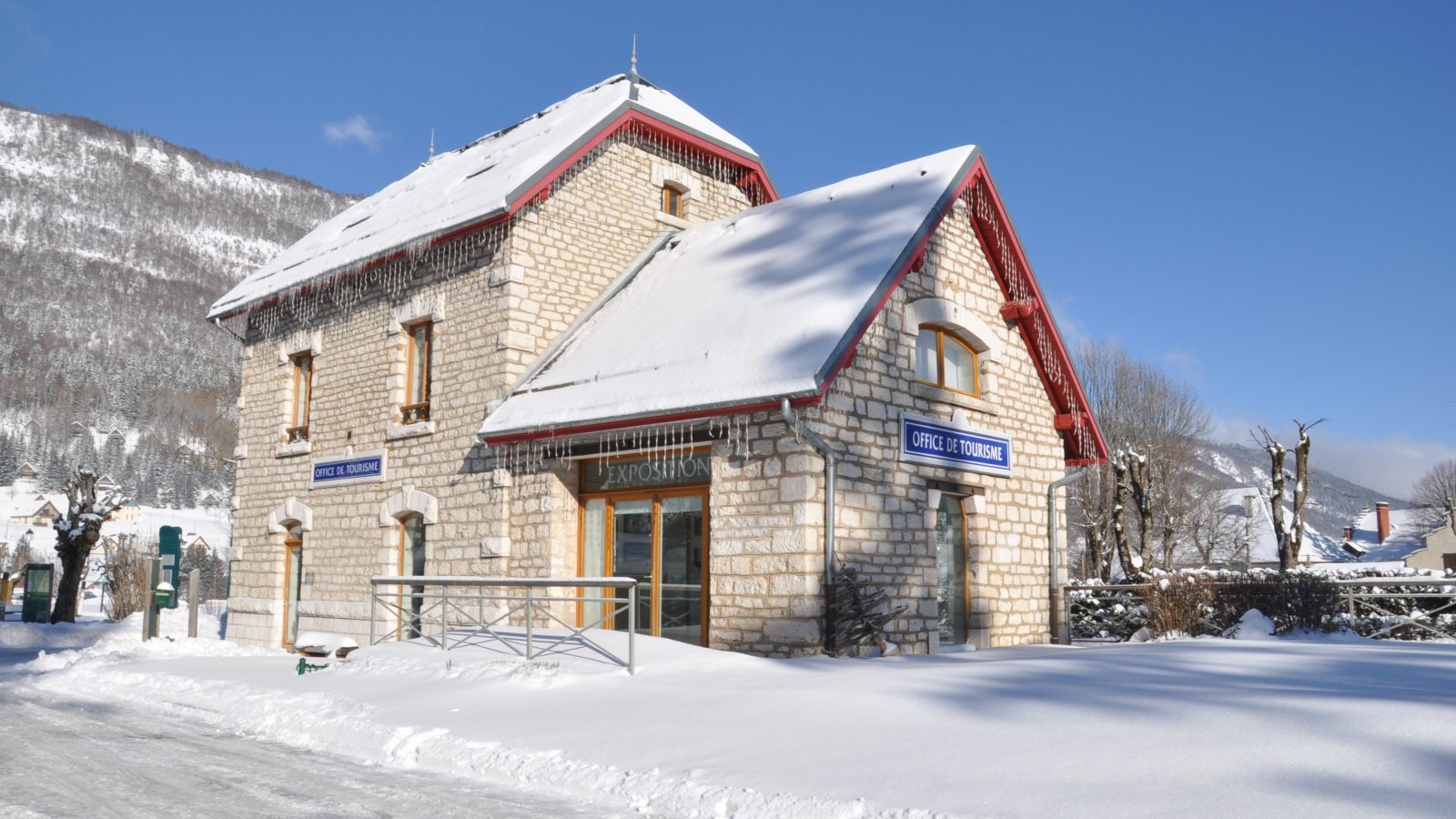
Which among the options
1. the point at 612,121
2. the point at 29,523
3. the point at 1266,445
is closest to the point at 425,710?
the point at 612,121

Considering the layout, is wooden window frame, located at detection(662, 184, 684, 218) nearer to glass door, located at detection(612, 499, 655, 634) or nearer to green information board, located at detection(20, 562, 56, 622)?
glass door, located at detection(612, 499, 655, 634)

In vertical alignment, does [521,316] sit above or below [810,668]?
above

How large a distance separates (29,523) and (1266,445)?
109m

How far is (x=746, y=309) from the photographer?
37.4ft

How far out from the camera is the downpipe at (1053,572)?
13.6 metres

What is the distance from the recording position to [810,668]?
8578 millimetres

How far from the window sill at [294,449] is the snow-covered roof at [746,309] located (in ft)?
18.4

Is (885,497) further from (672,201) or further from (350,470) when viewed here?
(350,470)

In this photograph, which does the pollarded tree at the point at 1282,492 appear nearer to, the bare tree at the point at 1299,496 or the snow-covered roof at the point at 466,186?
the bare tree at the point at 1299,496

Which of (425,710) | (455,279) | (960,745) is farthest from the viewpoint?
(455,279)

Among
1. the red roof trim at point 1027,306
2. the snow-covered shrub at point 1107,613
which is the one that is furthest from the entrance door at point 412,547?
the snow-covered shrub at point 1107,613

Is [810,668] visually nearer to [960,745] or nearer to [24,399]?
[960,745]

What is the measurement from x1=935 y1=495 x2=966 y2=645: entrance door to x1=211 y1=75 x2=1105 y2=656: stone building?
0.04 m

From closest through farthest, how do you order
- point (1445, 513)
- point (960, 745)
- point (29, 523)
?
point (960, 745) < point (1445, 513) < point (29, 523)
